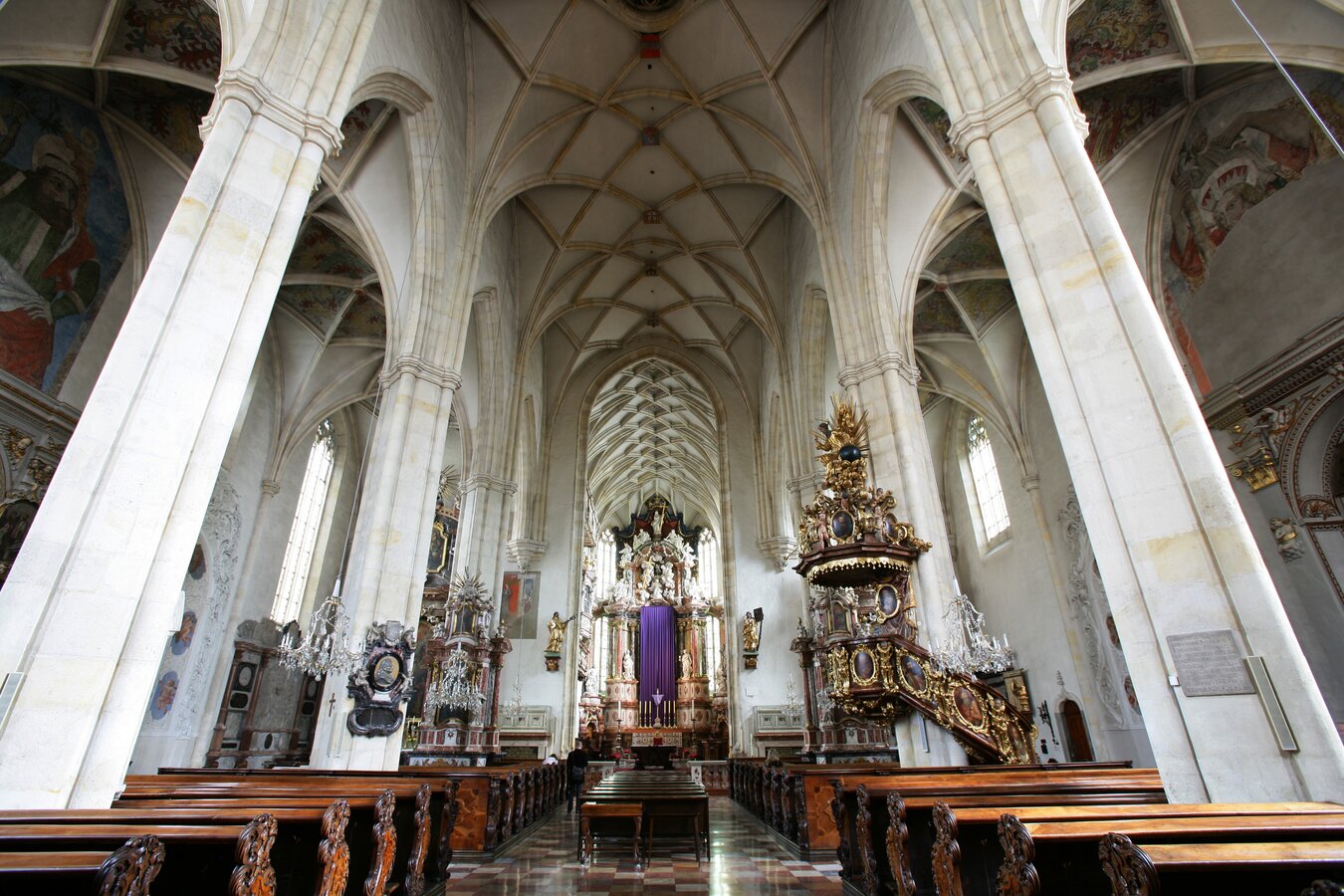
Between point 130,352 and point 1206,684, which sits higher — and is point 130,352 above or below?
above

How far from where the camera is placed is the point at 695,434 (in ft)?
92.6

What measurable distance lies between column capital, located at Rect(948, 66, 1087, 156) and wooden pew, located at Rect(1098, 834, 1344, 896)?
19.3ft

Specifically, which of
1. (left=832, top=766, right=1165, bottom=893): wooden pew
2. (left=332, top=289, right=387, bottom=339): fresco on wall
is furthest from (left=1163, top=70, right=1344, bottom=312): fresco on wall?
(left=332, top=289, right=387, bottom=339): fresco on wall

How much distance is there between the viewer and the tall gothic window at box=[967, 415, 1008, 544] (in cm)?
1692

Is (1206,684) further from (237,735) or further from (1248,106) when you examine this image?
(237,735)

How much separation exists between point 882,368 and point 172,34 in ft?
36.5

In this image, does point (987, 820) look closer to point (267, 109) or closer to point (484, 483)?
Answer: point (267, 109)

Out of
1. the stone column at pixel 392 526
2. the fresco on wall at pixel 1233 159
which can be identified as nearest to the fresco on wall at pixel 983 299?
the fresco on wall at pixel 1233 159

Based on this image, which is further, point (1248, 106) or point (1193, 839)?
point (1248, 106)

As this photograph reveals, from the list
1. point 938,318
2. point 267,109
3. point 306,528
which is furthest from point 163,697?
point 938,318

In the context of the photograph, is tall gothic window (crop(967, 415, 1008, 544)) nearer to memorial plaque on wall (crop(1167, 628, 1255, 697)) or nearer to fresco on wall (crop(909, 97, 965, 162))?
fresco on wall (crop(909, 97, 965, 162))

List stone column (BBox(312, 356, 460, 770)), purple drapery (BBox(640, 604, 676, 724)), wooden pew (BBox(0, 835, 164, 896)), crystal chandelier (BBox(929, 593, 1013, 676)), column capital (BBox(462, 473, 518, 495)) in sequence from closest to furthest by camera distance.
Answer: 1. wooden pew (BBox(0, 835, 164, 896))
2. crystal chandelier (BBox(929, 593, 1013, 676))
3. stone column (BBox(312, 356, 460, 770))
4. column capital (BBox(462, 473, 518, 495))
5. purple drapery (BBox(640, 604, 676, 724))

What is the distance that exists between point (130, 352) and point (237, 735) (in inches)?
505

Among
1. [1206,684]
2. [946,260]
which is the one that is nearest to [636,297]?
[946,260]
